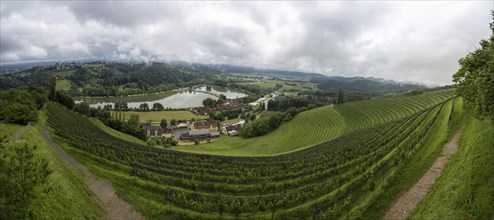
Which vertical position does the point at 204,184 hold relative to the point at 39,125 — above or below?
below

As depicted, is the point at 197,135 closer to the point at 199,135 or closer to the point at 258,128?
the point at 199,135

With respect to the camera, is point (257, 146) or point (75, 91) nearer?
point (257, 146)

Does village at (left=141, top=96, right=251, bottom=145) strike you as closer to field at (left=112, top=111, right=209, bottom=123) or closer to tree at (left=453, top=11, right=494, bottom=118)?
field at (left=112, top=111, right=209, bottom=123)

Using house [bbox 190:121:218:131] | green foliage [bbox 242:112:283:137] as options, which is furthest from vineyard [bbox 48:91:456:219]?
house [bbox 190:121:218:131]

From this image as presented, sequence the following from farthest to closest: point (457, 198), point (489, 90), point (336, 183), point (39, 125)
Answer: point (39, 125) < point (336, 183) < point (489, 90) < point (457, 198)

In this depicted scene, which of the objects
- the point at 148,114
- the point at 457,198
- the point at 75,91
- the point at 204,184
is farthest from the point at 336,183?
the point at 75,91

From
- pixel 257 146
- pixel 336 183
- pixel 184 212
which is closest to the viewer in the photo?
pixel 184 212

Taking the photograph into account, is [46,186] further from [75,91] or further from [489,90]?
[75,91]
